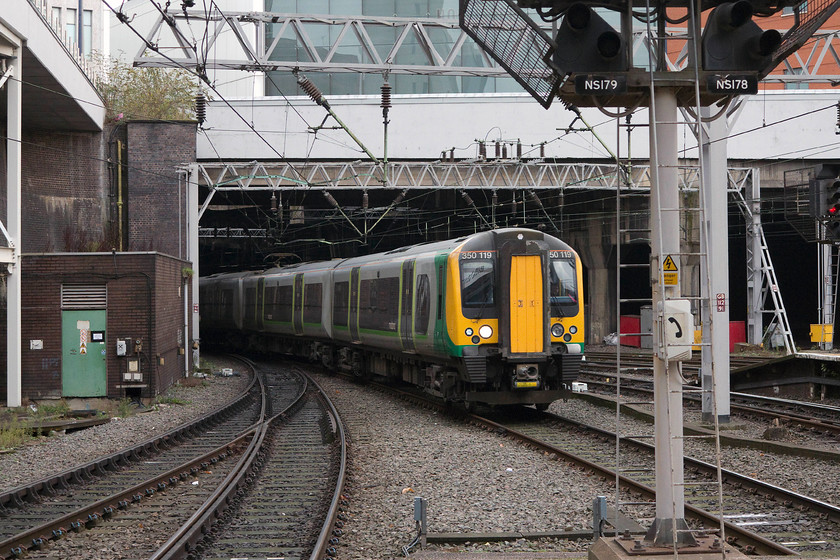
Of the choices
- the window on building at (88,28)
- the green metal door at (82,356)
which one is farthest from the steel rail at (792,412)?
the window on building at (88,28)

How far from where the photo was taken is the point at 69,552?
7.50m

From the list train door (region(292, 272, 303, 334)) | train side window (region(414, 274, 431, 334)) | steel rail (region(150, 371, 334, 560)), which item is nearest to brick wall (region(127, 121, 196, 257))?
train door (region(292, 272, 303, 334))

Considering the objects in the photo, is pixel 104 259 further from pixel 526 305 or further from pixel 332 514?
pixel 332 514

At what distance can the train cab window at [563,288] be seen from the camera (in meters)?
14.8

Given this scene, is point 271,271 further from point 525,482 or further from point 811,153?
point 525,482

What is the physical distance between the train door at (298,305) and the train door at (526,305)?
13273 mm

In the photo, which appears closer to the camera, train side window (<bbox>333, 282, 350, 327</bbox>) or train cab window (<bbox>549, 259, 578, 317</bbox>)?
train cab window (<bbox>549, 259, 578, 317</bbox>)

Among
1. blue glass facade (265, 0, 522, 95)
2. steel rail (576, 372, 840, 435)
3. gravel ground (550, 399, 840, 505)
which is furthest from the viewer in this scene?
blue glass facade (265, 0, 522, 95)

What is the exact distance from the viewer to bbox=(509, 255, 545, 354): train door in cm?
1450

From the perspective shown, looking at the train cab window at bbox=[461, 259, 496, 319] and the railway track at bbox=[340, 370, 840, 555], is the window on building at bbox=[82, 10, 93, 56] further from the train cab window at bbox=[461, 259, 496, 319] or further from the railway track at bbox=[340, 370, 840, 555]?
the railway track at bbox=[340, 370, 840, 555]

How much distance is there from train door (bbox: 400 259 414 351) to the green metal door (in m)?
6.34

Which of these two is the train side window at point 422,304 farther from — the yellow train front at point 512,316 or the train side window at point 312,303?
the train side window at point 312,303

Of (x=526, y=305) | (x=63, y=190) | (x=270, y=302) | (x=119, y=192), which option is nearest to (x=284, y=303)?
(x=270, y=302)

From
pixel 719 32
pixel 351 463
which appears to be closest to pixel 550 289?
pixel 351 463
